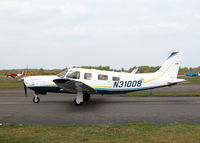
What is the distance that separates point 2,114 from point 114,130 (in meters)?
6.30

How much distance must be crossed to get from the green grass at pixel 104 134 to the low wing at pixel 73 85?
457 cm

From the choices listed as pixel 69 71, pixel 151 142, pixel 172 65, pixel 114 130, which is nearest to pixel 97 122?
pixel 114 130

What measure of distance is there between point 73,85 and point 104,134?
6165 millimetres

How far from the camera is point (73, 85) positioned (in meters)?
12.7

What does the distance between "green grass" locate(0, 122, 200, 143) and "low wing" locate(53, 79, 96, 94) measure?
457 cm

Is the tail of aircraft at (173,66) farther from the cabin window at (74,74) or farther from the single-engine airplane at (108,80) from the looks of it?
the cabin window at (74,74)

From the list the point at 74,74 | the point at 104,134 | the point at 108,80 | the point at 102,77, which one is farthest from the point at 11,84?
the point at 104,134

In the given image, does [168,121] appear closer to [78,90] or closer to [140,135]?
[140,135]

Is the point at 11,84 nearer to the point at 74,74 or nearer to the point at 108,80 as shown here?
the point at 74,74

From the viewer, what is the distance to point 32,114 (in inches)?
428

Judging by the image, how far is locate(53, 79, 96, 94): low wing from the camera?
1216 centimetres

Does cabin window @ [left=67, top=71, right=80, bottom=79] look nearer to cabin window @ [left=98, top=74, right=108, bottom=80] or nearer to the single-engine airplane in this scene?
the single-engine airplane

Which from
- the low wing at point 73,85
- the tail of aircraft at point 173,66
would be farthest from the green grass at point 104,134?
the tail of aircraft at point 173,66

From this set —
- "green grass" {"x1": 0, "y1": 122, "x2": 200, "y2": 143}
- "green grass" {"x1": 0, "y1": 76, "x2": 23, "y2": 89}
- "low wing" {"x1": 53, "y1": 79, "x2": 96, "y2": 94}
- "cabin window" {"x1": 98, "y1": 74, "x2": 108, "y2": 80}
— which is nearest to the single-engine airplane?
"cabin window" {"x1": 98, "y1": 74, "x2": 108, "y2": 80}
